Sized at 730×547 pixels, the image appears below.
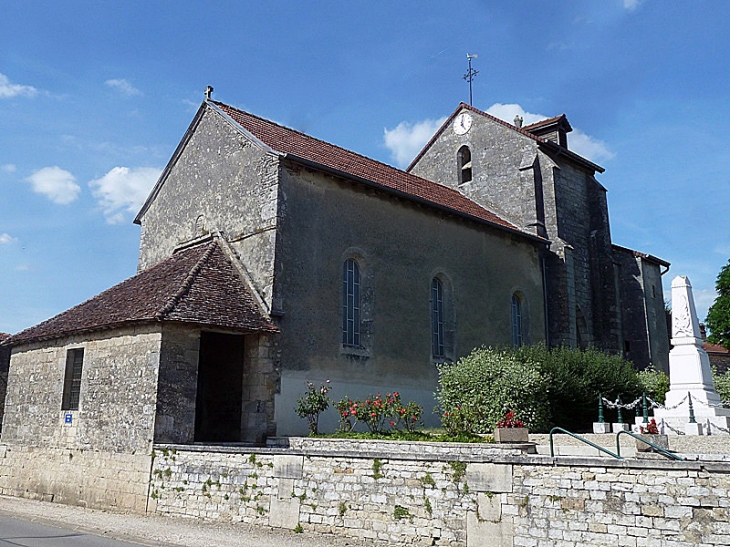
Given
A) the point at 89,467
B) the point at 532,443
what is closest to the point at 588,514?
the point at 532,443

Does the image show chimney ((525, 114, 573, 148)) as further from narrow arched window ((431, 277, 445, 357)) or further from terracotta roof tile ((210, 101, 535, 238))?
narrow arched window ((431, 277, 445, 357))

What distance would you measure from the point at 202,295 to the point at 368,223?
17.7 ft

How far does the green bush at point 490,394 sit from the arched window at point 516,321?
20.3 feet

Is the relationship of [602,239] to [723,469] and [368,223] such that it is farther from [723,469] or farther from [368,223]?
[723,469]

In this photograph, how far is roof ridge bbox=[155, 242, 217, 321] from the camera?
13.3 meters

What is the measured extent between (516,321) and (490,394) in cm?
777

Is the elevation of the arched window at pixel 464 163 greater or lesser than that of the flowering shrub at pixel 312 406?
greater

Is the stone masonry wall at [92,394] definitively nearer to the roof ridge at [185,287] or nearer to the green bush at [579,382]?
the roof ridge at [185,287]

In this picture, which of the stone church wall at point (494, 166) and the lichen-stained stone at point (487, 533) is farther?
the stone church wall at point (494, 166)

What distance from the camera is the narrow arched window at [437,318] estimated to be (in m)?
19.3

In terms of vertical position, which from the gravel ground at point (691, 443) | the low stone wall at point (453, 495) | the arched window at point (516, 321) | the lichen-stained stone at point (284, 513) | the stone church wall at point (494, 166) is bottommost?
the lichen-stained stone at point (284, 513)

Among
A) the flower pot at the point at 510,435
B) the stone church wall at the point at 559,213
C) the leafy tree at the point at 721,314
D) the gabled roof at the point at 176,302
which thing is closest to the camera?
the flower pot at the point at 510,435

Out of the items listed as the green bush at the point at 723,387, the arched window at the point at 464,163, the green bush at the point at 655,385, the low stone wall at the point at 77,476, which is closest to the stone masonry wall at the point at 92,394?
the low stone wall at the point at 77,476

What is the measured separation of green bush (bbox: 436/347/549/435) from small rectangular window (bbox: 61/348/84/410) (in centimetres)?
903
